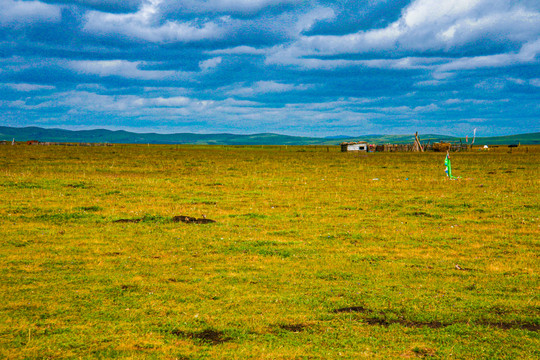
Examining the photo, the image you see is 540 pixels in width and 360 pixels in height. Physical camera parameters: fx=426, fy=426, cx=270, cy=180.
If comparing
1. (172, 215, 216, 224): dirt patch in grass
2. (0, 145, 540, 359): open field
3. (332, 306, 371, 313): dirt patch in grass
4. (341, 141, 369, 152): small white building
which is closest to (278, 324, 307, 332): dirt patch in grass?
(0, 145, 540, 359): open field

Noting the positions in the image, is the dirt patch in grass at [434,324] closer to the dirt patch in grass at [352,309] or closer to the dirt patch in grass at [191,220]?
the dirt patch in grass at [352,309]

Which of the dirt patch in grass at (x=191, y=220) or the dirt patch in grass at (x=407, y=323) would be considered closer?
the dirt patch in grass at (x=407, y=323)

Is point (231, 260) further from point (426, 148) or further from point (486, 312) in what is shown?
point (426, 148)

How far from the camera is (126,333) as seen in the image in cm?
860

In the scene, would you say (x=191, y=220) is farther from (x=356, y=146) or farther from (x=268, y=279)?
(x=356, y=146)

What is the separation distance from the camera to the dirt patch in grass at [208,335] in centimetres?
842

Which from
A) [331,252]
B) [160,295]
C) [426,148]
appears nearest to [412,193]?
[331,252]

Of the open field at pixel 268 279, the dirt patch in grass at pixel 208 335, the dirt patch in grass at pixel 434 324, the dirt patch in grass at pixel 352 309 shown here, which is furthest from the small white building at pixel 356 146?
the dirt patch in grass at pixel 208 335

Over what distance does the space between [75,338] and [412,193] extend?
25.9 meters

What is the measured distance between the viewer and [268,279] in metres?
12.3

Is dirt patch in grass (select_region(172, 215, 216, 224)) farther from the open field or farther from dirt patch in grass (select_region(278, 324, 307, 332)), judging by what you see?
dirt patch in grass (select_region(278, 324, 307, 332))

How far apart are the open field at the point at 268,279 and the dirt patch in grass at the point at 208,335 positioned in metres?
0.04

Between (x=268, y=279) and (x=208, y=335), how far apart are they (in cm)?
380

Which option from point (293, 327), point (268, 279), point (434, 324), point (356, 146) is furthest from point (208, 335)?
point (356, 146)
